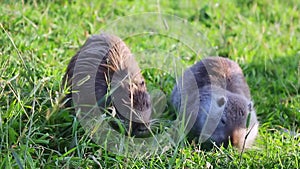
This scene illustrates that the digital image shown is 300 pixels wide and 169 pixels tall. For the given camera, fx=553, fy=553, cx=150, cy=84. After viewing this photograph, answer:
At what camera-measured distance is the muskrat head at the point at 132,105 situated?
14.0 ft

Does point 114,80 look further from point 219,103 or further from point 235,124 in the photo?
point 235,124

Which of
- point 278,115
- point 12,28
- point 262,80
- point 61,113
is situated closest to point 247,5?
point 262,80

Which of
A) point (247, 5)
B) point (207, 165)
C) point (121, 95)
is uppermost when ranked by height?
point (247, 5)

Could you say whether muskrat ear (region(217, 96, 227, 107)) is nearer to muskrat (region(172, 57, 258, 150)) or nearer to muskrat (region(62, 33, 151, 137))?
muskrat (region(172, 57, 258, 150))

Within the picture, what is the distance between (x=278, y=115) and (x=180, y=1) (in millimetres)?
2810

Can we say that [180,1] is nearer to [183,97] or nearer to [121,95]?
[183,97]

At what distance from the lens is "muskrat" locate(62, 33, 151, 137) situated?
4.30m

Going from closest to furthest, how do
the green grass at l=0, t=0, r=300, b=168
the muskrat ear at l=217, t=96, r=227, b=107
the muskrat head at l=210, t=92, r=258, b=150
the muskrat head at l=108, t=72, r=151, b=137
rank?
the green grass at l=0, t=0, r=300, b=168, the muskrat head at l=108, t=72, r=151, b=137, the muskrat head at l=210, t=92, r=258, b=150, the muskrat ear at l=217, t=96, r=227, b=107

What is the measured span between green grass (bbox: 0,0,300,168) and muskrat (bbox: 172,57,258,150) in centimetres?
19

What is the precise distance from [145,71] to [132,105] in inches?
56.6

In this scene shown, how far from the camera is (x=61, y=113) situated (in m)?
4.25

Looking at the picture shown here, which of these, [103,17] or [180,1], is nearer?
[103,17]

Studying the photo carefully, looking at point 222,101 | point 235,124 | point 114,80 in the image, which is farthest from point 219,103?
point 114,80

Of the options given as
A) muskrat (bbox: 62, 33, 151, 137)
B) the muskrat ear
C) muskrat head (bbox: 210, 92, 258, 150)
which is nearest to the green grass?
muskrat head (bbox: 210, 92, 258, 150)
